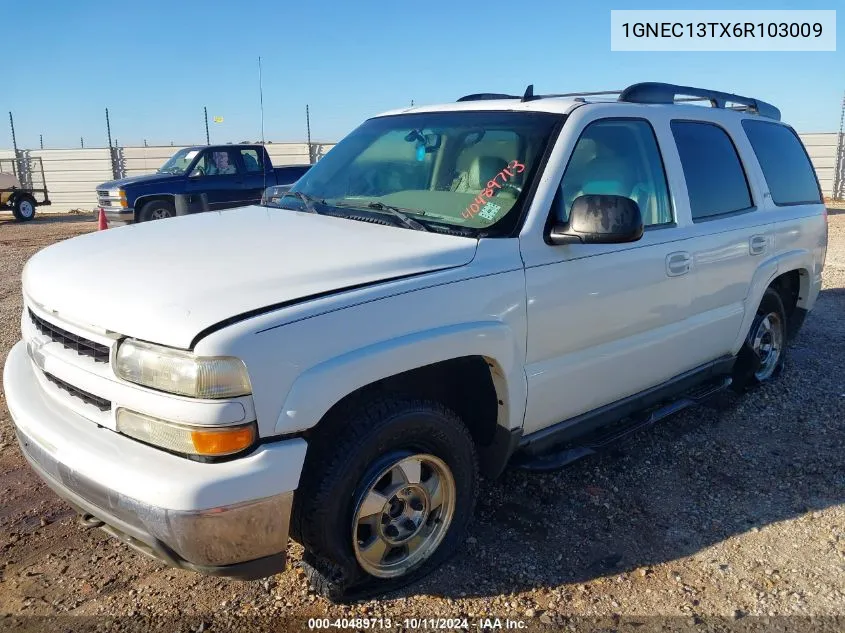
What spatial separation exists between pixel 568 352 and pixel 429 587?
3.79 ft

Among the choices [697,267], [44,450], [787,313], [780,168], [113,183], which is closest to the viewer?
[44,450]

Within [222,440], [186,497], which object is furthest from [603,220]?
[186,497]

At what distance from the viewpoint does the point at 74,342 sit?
2.52 m

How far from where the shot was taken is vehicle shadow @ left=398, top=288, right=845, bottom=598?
301 cm

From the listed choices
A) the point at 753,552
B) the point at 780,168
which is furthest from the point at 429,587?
the point at 780,168

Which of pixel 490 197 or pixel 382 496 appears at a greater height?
pixel 490 197

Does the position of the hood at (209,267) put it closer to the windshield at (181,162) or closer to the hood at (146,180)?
the hood at (146,180)

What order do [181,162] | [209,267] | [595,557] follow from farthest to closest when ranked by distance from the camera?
[181,162] → [595,557] → [209,267]

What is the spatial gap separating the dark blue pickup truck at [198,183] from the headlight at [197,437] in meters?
11.0

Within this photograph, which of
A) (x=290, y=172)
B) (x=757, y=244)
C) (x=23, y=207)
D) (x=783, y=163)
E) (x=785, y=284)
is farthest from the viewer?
(x=23, y=207)

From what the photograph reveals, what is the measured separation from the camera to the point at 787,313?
534 centimetres

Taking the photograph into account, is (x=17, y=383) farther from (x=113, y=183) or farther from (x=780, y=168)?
(x=113, y=183)

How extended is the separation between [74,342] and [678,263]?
9.17ft

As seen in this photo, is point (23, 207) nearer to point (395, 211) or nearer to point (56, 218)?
point (56, 218)
